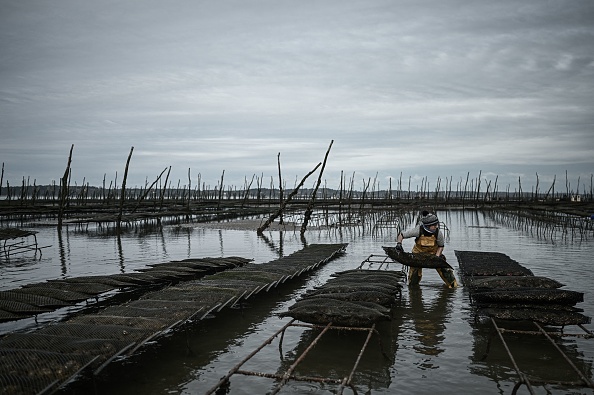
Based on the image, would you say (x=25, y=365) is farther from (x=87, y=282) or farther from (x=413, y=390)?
(x=87, y=282)

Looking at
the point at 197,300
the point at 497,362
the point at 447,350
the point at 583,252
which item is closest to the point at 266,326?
the point at 197,300

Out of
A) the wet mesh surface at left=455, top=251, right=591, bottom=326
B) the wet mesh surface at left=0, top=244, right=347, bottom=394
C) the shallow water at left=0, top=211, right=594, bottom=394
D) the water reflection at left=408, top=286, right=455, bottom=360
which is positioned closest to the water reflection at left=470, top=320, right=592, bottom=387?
the shallow water at left=0, top=211, right=594, bottom=394

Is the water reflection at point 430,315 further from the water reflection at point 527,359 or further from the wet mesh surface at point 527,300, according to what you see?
the wet mesh surface at point 527,300

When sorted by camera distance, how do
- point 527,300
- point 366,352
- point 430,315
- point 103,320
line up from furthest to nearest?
point 430,315 < point 527,300 < point 366,352 < point 103,320

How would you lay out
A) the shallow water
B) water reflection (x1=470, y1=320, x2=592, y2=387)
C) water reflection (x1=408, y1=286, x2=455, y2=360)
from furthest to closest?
water reflection (x1=408, y1=286, x2=455, y2=360), water reflection (x1=470, y1=320, x2=592, y2=387), the shallow water

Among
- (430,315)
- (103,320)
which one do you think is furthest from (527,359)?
(103,320)

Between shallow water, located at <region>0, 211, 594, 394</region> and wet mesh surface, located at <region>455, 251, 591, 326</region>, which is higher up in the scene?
wet mesh surface, located at <region>455, 251, 591, 326</region>

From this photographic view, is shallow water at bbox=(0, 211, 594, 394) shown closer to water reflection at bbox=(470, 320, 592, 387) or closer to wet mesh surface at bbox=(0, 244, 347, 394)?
water reflection at bbox=(470, 320, 592, 387)

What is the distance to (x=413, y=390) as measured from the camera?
18.4ft

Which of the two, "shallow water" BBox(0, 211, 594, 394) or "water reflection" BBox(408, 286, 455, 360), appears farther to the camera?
"water reflection" BBox(408, 286, 455, 360)

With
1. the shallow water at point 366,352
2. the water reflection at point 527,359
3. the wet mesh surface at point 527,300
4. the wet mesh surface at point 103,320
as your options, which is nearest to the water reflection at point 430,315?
the shallow water at point 366,352

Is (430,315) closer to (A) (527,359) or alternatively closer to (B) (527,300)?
(B) (527,300)

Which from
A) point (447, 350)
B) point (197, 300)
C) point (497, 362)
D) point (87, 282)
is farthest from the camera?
point (87, 282)

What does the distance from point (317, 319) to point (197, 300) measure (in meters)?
2.16
